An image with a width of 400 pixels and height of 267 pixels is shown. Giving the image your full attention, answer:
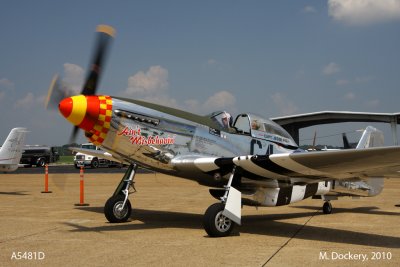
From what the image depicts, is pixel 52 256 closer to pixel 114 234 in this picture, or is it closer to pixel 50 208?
pixel 114 234

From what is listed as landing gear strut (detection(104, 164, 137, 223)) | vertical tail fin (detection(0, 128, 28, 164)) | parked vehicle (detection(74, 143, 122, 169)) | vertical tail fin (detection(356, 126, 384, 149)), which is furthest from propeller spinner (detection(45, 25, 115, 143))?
parked vehicle (detection(74, 143, 122, 169))

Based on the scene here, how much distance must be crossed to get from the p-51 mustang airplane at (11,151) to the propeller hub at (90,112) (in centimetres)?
1180

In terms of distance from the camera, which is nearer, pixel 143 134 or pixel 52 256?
pixel 52 256

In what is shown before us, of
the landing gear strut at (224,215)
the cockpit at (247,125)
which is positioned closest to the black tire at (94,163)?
the cockpit at (247,125)

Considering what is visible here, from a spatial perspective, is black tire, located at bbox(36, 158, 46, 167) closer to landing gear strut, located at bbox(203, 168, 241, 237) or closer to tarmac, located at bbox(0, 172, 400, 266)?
tarmac, located at bbox(0, 172, 400, 266)

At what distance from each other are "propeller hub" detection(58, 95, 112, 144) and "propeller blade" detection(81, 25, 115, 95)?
1.27 feet

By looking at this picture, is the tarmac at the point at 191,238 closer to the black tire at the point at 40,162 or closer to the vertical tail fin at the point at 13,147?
the vertical tail fin at the point at 13,147

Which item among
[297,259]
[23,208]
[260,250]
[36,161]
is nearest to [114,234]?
[260,250]

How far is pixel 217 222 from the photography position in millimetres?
7418

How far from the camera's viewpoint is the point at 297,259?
5641 mm

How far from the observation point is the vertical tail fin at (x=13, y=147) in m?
17.9

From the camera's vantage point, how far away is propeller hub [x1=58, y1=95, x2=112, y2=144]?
7391mm

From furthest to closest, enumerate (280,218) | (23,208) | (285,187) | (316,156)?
(23,208) < (280,218) < (285,187) < (316,156)

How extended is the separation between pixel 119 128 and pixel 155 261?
3.07 metres
